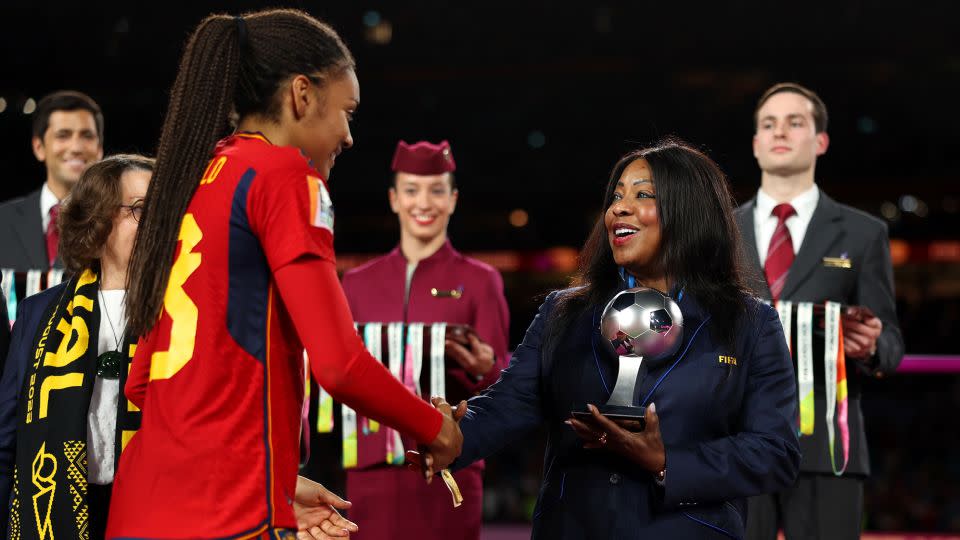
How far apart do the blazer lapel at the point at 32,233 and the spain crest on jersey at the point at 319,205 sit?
7.58ft

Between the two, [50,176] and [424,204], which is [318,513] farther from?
[50,176]

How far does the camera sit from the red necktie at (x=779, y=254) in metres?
3.24

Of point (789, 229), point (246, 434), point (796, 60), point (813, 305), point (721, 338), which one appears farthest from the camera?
point (796, 60)

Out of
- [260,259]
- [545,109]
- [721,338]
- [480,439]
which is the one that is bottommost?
[480,439]

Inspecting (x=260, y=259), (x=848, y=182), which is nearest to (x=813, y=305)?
(x=260, y=259)

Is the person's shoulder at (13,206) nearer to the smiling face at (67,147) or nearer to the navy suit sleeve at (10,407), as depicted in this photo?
the smiling face at (67,147)

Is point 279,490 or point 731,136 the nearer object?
point 279,490

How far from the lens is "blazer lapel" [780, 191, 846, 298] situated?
10.6ft

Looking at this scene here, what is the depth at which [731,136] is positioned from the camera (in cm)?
1052

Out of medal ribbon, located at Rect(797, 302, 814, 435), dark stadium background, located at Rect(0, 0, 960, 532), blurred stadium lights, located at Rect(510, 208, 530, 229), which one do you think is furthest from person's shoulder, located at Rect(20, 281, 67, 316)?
blurred stadium lights, located at Rect(510, 208, 530, 229)

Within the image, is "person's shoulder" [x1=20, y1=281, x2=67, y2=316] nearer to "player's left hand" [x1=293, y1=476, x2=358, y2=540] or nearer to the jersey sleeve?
"player's left hand" [x1=293, y1=476, x2=358, y2=540]

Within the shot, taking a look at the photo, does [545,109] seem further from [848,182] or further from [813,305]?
[813,305]

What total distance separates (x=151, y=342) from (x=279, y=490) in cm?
28

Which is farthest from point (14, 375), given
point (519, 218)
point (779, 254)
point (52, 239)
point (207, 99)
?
point (519, 218)
